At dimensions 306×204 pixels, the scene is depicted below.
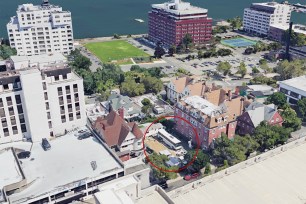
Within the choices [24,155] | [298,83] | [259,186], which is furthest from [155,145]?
[298,83]

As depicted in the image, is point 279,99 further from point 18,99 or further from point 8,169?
point 8,169

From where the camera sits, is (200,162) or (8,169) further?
(200,162)

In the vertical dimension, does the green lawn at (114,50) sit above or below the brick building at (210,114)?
below

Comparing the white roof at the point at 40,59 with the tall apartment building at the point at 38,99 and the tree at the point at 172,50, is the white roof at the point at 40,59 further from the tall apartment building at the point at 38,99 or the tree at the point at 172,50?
the tree at the point at 172,50

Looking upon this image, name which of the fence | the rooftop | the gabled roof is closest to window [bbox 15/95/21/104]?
the gabled roof

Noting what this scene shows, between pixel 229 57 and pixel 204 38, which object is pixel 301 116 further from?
pixel 204 38

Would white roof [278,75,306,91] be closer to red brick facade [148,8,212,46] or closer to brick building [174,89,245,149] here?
brick building [174,89,245,149]

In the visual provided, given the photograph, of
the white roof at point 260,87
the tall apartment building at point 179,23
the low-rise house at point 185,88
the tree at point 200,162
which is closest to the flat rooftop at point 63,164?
the tree at point 200,162
